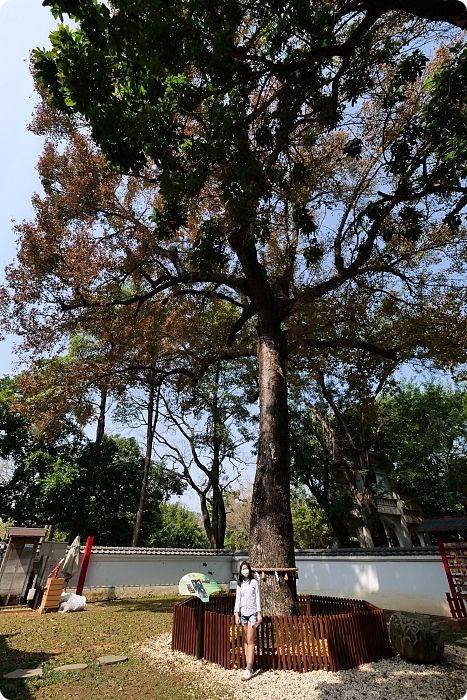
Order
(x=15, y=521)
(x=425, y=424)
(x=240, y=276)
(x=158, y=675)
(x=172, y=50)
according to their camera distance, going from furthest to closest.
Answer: (x=425, y=424) → (x=15, y=521) → (x=240, y=276) → (x=158, y=675) → (x=172, y=50)

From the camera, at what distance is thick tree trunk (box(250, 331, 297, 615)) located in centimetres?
586

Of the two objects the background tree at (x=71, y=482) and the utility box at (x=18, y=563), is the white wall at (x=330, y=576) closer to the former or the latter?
the utility box at (x=18, y=563)

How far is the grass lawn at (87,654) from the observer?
4098 mm

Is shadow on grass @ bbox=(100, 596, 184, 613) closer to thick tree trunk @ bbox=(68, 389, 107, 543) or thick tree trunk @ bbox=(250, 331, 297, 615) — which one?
thick tree trunk @ bbox=(250, 331, 297, 615)

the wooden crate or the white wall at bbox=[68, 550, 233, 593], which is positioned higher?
A: the white wall at bbox=[68, 550, 233, 593]

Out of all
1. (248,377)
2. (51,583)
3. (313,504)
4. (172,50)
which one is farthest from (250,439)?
(172,50)

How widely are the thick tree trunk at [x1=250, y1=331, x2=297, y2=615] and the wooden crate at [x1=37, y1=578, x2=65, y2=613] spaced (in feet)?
18.8

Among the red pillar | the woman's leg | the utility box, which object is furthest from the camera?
the red pillar

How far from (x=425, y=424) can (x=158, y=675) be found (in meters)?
18.5

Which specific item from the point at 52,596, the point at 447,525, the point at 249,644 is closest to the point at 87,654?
the point at 249,644

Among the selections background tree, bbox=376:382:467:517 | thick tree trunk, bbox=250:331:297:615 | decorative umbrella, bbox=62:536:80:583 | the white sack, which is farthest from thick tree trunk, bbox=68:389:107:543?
background tree, bbox=376:382:467:517

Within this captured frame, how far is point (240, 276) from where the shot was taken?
356 inches

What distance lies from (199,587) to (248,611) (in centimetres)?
65

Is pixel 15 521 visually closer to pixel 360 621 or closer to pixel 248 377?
pixel 248 377
